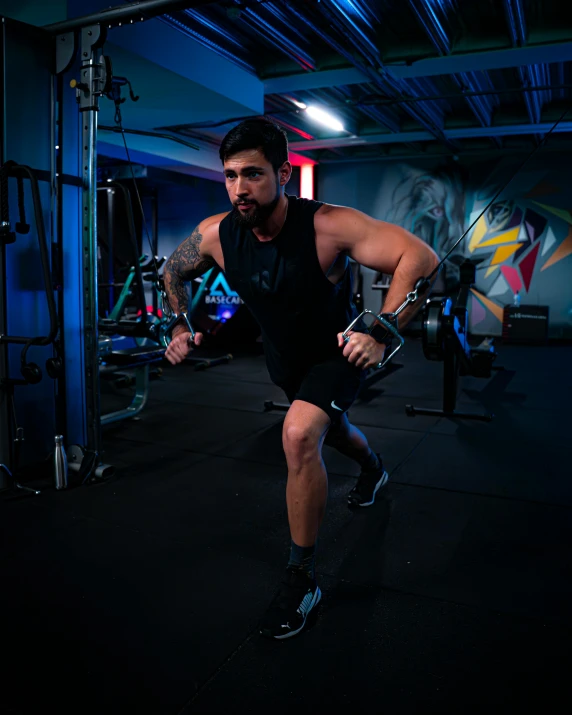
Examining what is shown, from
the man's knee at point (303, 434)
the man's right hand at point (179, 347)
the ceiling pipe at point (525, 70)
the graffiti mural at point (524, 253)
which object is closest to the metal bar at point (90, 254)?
the man's right hand at point (179, 347)

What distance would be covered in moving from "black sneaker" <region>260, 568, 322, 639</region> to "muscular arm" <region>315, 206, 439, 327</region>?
83 cm

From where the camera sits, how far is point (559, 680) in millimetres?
1470

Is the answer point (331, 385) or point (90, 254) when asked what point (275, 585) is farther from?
point (90, 254)

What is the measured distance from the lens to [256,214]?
6.27ft

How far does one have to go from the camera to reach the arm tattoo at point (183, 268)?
2.25 meters

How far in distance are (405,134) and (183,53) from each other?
4.19 m

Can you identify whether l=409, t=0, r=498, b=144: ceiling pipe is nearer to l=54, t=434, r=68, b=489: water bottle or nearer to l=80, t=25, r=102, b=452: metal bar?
l=80, t=25, r=102, b=452: metal bar

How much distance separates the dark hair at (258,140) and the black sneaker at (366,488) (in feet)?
4.64

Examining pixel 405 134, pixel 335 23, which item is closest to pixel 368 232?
pixel 335 23

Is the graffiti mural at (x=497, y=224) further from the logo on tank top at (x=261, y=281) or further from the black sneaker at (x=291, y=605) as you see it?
the black sneaker at (x=291, y=605)

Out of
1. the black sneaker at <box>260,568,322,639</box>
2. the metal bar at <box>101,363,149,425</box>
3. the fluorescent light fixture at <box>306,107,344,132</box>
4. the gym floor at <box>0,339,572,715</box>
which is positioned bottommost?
the gym floor at <box>0,339,572,715</box>

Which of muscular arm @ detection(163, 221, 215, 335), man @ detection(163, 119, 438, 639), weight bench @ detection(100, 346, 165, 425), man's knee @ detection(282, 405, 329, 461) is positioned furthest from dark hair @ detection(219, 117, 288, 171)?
weight bench @ detection(100, 346, 165, 425)

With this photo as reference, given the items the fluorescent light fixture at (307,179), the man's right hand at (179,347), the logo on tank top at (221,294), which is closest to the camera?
the man's right hand at (179,347)

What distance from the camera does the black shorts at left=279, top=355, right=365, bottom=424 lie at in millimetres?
1892
